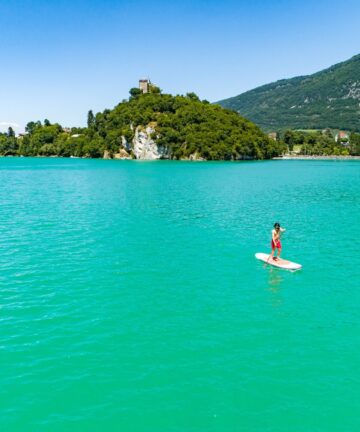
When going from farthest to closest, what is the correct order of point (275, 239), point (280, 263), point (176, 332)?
1. point (275, 239)
2. point (280, 263)
3. point (176, 332)

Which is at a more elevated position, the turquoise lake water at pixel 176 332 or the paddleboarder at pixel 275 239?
the paddleboarder at pixel 275 239

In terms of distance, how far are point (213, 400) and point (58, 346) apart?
6722 mm

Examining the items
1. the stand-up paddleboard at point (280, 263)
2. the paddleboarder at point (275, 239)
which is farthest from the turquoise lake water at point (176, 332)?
the paddleboarder at point (275, 239)

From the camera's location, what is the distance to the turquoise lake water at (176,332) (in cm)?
1227

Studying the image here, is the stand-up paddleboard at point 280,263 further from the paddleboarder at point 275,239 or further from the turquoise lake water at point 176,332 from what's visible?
the turquoise lake water at point 176,332

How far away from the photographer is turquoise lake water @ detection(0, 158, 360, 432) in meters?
12.3

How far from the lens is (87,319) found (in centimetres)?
1823

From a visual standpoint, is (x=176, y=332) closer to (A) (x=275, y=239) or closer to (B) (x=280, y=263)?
(B) (x=280, y=263)

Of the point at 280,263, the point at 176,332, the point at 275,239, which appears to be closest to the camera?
the point at 176,332

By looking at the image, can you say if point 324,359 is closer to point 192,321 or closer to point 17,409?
point 192,321

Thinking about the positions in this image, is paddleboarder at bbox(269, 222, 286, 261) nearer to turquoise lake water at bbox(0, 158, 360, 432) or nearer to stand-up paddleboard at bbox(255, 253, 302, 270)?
stand-up paddleboard at bbox(255, 253, 302, 270)

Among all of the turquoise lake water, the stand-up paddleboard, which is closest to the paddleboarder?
the stand-up paddleboard

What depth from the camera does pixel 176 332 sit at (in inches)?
672

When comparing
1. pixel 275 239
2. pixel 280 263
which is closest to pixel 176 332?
pixel 280 263
